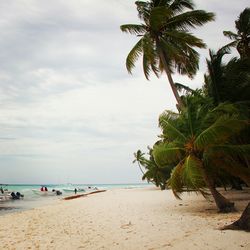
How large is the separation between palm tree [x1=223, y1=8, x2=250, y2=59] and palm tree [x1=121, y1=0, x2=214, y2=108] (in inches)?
265

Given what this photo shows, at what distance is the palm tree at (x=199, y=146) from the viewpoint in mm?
12805

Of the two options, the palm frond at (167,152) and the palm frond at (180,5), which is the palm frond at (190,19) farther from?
the palm frond at (167,152)

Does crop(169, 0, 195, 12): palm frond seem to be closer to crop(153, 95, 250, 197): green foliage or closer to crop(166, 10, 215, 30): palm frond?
crop(166, 10, 215, 30): palm frond

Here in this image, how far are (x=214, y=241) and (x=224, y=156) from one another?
706 cm

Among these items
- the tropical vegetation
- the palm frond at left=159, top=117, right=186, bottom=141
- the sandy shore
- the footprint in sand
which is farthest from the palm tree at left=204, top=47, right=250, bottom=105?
the footprint in sand

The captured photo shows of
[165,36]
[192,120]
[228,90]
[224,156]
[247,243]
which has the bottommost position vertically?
[247,243]

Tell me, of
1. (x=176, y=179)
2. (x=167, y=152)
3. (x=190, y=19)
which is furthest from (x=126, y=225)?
(x=190, y=19)

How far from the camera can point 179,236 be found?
9609mm

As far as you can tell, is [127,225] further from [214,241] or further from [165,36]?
[165,36]

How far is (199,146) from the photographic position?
13016mm

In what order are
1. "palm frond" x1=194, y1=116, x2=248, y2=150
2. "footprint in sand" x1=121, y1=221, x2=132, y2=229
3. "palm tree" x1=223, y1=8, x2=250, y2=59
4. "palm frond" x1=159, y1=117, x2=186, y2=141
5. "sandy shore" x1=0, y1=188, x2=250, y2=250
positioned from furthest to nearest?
1. "palm tree" x1=223, y1=8, x2=250, y2=59
2. "palm frond" x1=159, y1=117, x2=186, y2=141
3. "palm frond" x1=194, y1=116, x2=248, y2=150
4. "footprint in sand" x1=121, y1=221, x2=132, y2=229
5. "sandy shore" x1=0, y1=188, x2=250, y2=250

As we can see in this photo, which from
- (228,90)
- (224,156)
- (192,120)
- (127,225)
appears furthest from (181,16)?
(127,225)

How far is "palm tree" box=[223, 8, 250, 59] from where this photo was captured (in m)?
23.6

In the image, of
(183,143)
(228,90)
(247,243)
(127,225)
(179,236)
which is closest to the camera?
(247,243)
